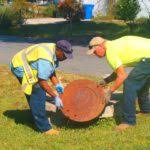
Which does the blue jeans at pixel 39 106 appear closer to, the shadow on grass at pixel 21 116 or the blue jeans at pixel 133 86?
the shadow on grass at pixel 21 116

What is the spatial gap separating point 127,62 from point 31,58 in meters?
1.32

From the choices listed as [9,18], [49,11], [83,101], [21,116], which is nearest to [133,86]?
[83,101]

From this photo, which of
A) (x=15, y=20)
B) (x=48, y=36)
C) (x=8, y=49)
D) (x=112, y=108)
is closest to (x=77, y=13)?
(x=15, y=20)

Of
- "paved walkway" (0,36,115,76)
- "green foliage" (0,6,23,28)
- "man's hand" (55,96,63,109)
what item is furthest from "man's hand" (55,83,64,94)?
"green foliage" (0,6,23,28)

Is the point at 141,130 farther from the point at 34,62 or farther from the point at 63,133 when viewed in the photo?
the point at 34,62

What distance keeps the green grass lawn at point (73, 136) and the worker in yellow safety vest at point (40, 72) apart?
27 cm

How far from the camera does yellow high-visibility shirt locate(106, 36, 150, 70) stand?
722 cm

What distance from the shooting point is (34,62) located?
7211mm

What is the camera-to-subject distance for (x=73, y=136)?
24.0 feet

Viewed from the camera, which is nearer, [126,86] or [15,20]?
[126,86]

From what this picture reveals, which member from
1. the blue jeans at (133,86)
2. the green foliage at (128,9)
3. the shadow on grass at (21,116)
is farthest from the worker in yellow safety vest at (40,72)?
the green foliage at (128,9)

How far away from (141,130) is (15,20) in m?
20.9

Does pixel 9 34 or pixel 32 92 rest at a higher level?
pixel 32 92

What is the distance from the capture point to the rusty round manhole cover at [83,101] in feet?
24.9
